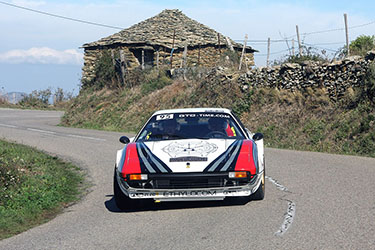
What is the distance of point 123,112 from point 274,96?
12.0 metres

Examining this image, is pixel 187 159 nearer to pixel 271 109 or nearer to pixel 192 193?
pixel 192 193

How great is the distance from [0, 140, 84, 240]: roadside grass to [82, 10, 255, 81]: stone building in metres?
21.3

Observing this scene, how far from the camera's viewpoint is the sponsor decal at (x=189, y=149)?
7.04m

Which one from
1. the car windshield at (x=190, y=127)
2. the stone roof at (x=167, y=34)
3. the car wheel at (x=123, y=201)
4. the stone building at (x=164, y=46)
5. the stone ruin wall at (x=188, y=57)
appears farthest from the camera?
the stone roof at (x=167, y=34)

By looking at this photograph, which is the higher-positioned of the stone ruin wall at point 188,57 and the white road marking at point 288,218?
the stone ruin wall at point 188,57

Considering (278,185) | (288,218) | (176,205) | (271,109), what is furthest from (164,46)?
(288,218)

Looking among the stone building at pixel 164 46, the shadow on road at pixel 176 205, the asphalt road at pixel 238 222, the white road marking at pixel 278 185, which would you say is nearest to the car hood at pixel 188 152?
the asphalt road at pixel 238 222

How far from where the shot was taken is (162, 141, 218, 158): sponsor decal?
704 cm

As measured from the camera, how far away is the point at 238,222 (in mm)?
6340

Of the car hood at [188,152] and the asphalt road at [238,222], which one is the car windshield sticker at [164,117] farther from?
the asphalt road at [238,222]

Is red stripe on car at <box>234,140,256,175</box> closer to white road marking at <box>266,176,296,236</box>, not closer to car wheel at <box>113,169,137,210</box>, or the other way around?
white road marking at <box>266,176,296,236</box>

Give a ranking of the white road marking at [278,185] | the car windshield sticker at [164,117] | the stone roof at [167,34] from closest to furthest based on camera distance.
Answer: the car windshield sticker at [164,117] < the white road marking at [278,185] < the stone roof at [167,34]

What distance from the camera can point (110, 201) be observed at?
27.6 feet

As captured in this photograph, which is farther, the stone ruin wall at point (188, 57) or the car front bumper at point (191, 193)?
the stone ruin wall at point (188, 57)
